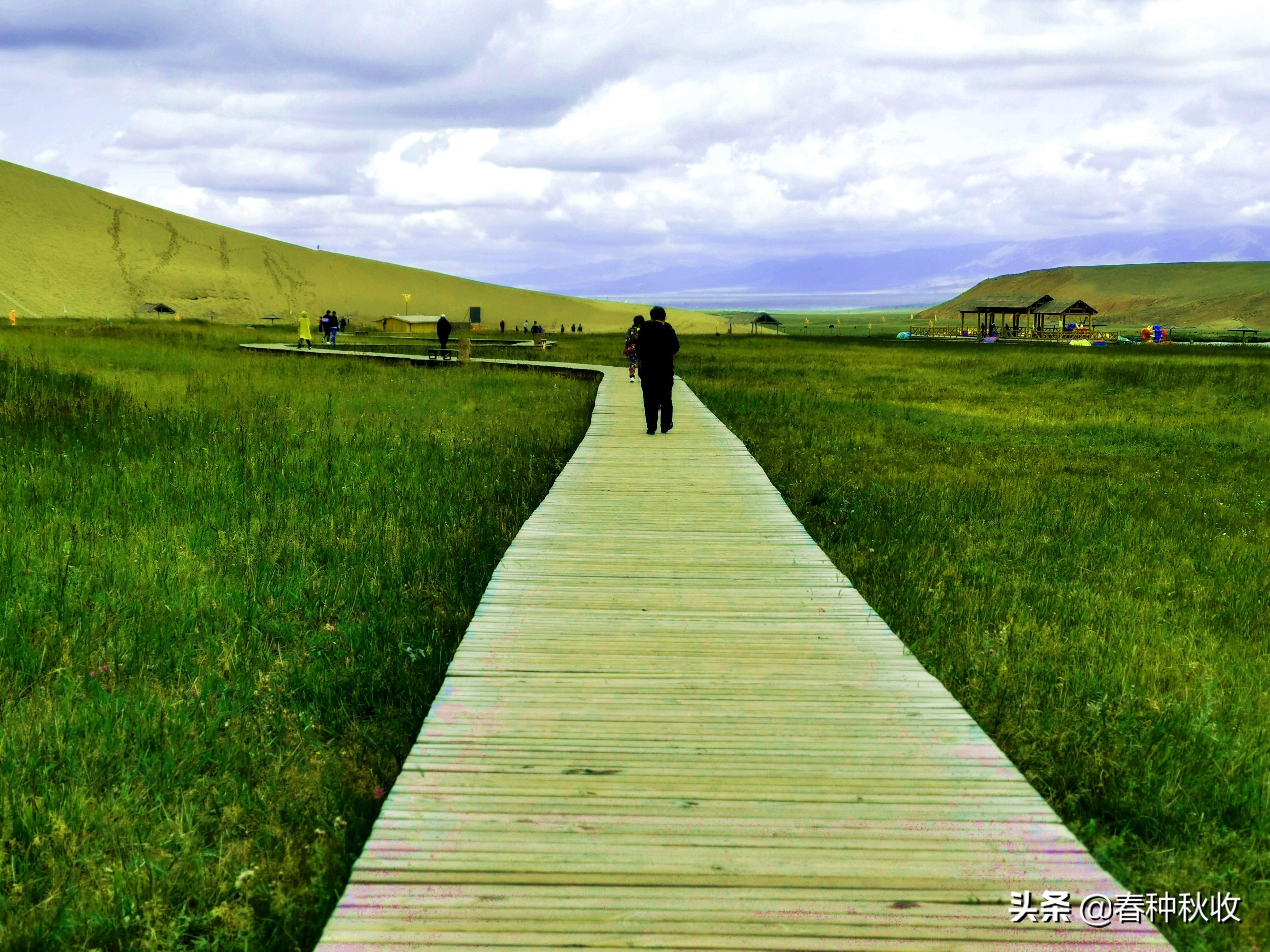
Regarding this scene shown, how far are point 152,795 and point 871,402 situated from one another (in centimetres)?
2088

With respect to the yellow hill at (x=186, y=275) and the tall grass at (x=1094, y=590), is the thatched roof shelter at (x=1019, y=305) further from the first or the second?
the tall grass at (x=1094, y=590)

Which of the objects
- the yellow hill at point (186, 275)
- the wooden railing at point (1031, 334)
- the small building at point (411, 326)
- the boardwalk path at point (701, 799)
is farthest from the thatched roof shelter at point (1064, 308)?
the boardwalk path at point (701, 799)

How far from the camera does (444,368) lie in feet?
94.6

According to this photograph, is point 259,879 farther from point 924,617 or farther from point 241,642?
point 924,617

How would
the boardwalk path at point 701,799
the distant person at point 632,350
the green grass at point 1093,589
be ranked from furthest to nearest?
the distant person at point 632,350 → the green grass at point 1093,589 → the boardwalk path at point 701,799

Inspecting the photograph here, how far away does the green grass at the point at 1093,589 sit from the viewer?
432 cm

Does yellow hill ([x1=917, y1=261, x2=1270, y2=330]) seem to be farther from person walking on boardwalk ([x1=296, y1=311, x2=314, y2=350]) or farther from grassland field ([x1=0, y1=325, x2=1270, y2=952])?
grassland field ([x1=0, y1=325, x2=1270, y2=952])

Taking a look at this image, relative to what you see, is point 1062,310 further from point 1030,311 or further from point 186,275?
point 186,275

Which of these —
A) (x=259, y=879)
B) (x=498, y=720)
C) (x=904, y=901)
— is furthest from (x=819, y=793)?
(x=259, y=879)

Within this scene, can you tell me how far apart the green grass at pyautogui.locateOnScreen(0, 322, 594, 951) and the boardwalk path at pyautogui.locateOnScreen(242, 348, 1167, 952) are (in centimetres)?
61

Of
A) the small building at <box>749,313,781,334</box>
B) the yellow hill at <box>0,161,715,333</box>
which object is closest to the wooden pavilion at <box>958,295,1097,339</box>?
the small building at <box>749,313,781,334</box>

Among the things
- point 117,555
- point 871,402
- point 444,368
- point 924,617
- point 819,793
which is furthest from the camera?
point 444,368

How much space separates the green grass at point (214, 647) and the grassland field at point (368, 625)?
0.9 inches

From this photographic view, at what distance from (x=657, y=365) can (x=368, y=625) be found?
7363 millimetres
